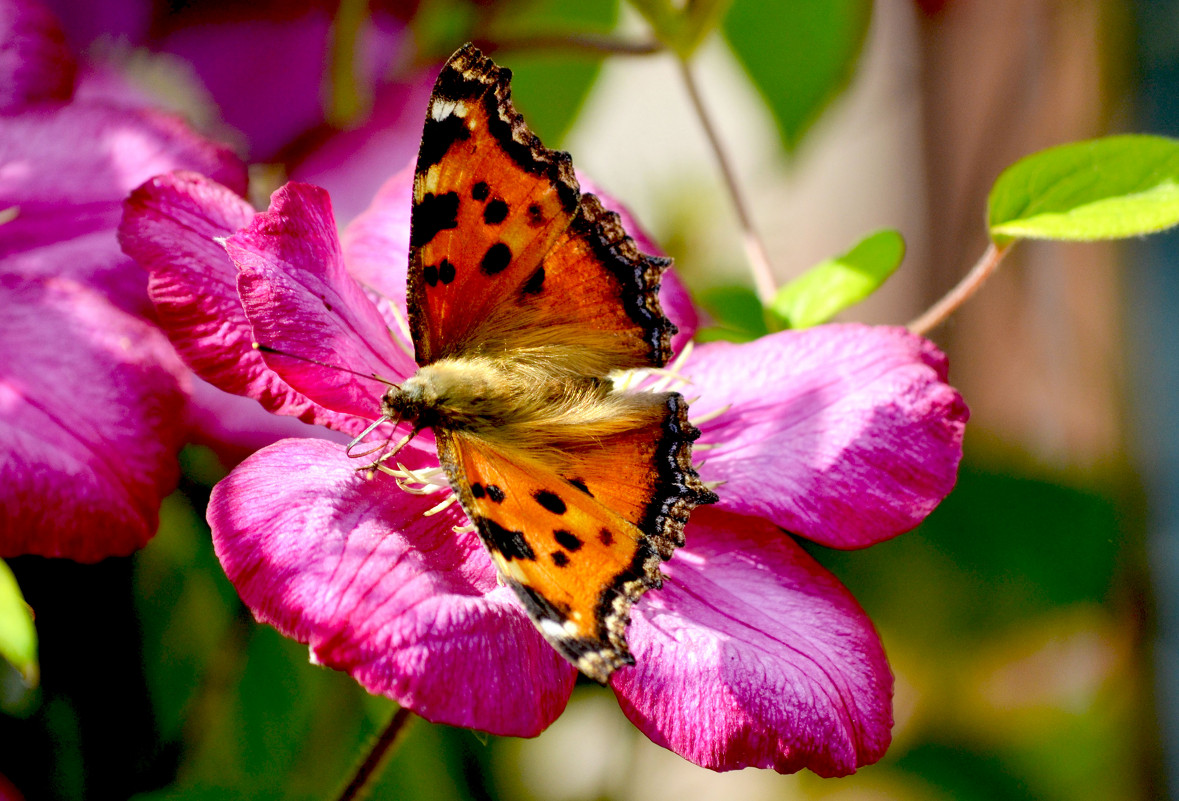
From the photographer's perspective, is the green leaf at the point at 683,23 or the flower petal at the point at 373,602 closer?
the flower petal at the point at 373,602

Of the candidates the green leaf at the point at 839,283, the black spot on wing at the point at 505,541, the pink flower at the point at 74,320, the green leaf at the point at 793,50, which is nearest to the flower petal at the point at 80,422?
the pink flower at the point at 74,320

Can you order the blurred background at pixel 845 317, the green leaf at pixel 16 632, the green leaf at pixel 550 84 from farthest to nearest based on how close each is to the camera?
1. the green leaf at pixel 550 84
2. the blurred background at pixel 845 317
3. the green leaf at pixel 16 632

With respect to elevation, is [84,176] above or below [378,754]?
above

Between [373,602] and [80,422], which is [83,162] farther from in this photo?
[373,602]

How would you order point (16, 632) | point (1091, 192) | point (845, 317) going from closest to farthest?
point (16, 632) → point (1091, 192) → point (845, 317)

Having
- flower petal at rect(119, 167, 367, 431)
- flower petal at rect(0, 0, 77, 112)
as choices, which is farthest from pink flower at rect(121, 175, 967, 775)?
flower petal at rect(0, 0, 77, 112)

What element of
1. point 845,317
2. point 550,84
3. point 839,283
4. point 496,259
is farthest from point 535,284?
point 845,317

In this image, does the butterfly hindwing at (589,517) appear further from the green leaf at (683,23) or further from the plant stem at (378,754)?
the green leaf at (683,23)
